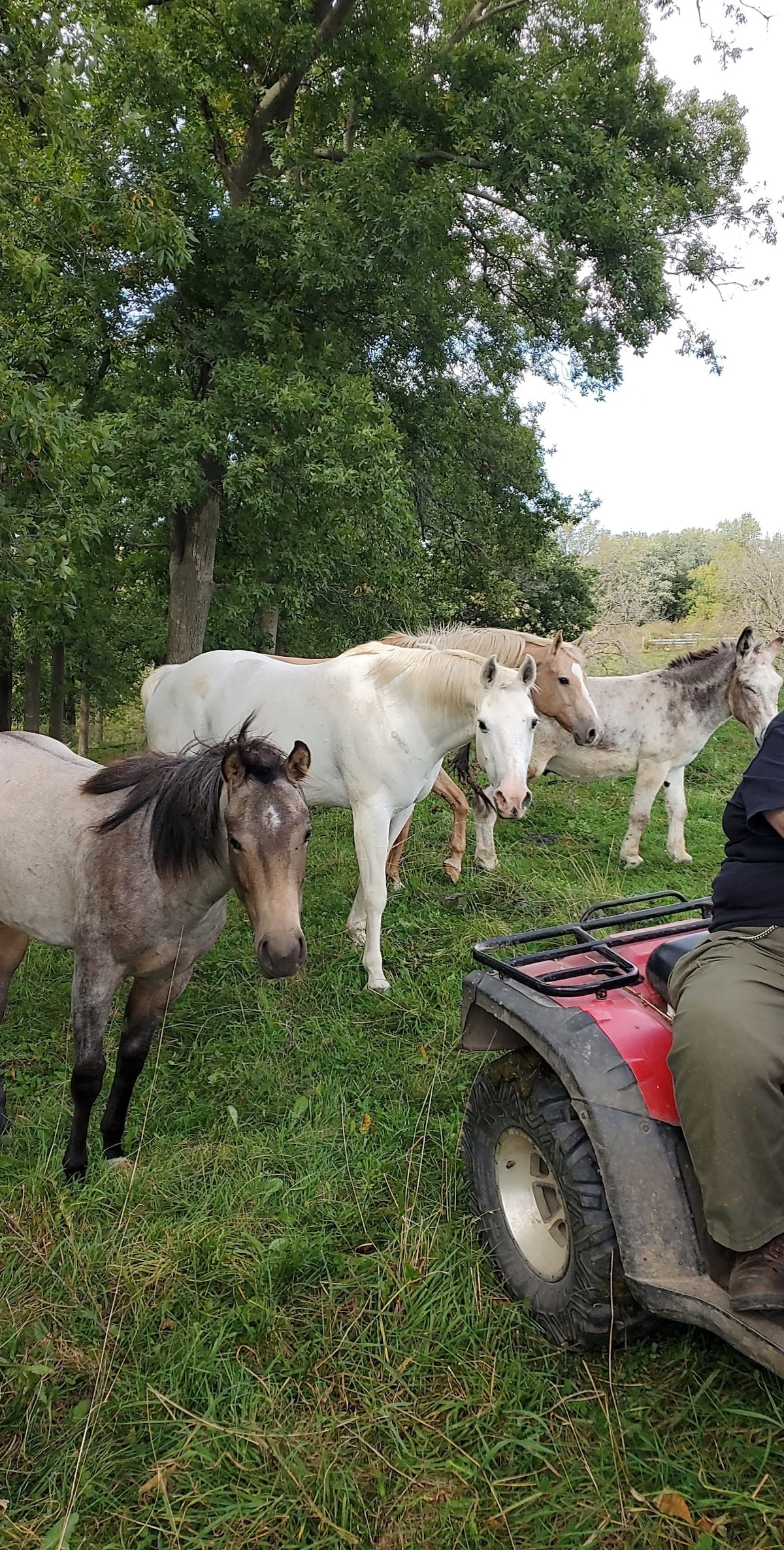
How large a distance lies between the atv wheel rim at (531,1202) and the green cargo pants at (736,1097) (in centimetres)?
64

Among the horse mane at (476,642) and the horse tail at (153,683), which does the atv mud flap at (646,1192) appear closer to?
the horse mane at (476,642)

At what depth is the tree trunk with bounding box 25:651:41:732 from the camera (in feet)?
45.8

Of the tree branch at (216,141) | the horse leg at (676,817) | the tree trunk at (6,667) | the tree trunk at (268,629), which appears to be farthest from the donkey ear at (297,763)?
the tree branch at (216,141)

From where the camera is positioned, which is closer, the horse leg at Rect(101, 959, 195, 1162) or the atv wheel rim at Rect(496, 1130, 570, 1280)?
the atv wheel rim at Rect(496, 1130, 570, 1280)

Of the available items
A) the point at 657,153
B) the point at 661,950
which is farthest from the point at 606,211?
the point at 661,950

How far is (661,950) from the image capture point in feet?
7.84

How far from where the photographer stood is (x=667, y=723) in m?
7.73

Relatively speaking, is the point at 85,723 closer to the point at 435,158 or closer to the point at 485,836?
the point at 435,158

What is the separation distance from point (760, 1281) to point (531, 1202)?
2.81 feet

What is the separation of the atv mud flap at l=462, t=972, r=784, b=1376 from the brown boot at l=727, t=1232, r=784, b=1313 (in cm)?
3

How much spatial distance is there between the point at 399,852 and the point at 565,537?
3466 cm

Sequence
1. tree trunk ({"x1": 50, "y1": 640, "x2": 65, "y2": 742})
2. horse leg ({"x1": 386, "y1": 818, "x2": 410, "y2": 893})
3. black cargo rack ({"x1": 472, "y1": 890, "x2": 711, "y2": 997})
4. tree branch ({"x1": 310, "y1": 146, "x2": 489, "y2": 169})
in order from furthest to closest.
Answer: tree trunk ({"x1": 50, "y1": 640, "x2": 65, "y2": 742}), tree branch ({"x1": 310, "y1": 146, "x2": 489, "y2": 169}), horse leg ({"x1": 386, "y1": 818, "x2": 410, "y2": 893}), black cargo rack ({"x1": 472, "y1": 890, "x2": 711, "y2": 997})

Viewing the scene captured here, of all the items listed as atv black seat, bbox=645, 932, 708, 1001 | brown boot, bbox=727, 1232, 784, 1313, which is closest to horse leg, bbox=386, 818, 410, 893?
atv black seat, bbox=645, 932, 708, 1001

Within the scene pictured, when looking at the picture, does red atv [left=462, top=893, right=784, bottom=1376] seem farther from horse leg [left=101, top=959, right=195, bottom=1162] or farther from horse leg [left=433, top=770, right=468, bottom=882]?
horse leg [left=433, top=770, right=468, bottom=882]
